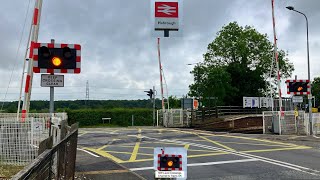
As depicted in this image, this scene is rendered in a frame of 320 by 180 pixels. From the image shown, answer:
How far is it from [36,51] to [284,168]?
290 inches

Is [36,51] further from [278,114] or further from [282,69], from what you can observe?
[282,69]

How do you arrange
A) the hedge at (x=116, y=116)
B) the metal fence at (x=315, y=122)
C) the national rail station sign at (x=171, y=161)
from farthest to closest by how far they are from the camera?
the hedge at (x=116, y=116), the metal fence at (x=315, y=122), the national rail station sign at (x=171, y=161)

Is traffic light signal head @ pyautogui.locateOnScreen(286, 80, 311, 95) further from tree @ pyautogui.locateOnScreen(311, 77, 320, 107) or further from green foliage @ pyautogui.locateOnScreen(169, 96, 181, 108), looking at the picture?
tree @ pyautogui.locateOnScreen(311, 77, 320, 107)

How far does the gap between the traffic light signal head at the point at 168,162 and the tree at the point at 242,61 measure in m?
41.8

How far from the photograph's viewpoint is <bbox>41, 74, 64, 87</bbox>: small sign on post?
29.2 ft

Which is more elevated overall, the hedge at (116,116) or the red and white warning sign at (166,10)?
the red and white warning sign at (166,10)

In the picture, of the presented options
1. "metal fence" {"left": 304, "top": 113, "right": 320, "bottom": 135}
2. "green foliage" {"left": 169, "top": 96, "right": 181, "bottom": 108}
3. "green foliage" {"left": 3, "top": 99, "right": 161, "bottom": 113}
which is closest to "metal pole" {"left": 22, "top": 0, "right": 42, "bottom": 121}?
"green foliage" {"left": 3, "top": 99, "right": 161, "bottom": 113}

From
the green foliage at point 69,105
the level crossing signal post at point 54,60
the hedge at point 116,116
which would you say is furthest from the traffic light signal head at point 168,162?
the hedge at point 116,116

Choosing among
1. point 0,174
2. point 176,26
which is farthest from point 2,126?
point 176,26

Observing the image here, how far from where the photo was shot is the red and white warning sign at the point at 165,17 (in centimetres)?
506

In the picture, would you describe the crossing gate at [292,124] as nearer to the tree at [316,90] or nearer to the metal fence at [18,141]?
the metal fence at [18,141]

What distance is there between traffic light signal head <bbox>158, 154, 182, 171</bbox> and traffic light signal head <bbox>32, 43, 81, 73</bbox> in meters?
4.31

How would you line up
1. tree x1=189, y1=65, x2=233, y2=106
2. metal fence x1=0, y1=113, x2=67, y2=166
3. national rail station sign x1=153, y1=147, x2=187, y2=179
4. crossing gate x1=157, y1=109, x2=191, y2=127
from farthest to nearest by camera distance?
1. tree x1=189, y1=65, x2=233, y2=106
2. crossing gate x1=157, y1=109, x2=191, y2=127
3. metal fence x1=0, y1=113, x2=67, y2=166
4. national rail station sign x1=153, y1=147, x2=187, y2=179

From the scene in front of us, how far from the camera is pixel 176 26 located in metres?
5.08
